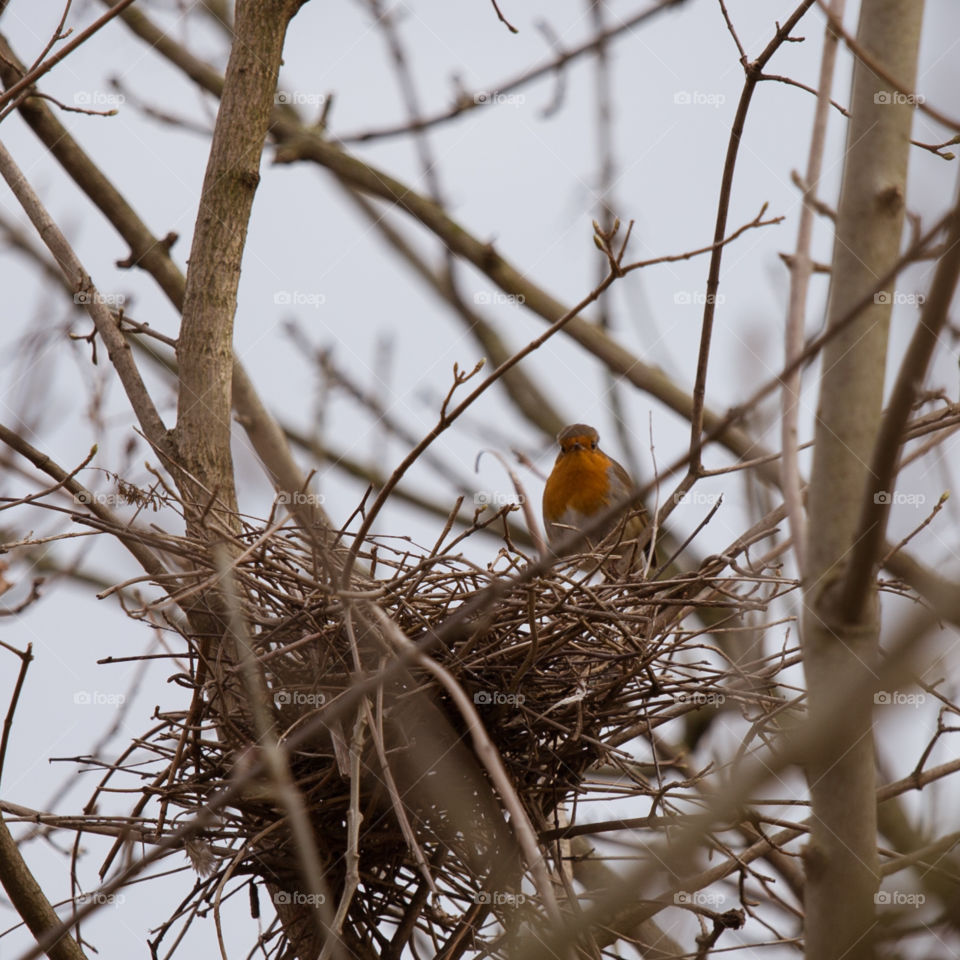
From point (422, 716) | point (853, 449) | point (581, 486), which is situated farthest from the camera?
point (581, 486)

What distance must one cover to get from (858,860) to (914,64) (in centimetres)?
115

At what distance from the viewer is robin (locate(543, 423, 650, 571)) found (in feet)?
15.4

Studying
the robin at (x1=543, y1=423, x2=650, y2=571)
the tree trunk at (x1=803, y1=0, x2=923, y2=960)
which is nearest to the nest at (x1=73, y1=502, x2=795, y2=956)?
the tree trunk at (x1=803, y1=0, x2=923, y2=960)

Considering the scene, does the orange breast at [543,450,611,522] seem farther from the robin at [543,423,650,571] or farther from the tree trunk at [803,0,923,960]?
the tree trunk at [803,0,923,960]

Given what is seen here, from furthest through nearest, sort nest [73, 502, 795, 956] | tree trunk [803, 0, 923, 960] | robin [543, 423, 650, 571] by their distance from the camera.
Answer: robin [543, 423, 650, 571]
nest [73, 502, 795, 956]
tree trunk [803, 0, 923, 960]

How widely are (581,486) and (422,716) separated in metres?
2.28

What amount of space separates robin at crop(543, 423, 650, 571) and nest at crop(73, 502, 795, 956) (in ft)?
6.15

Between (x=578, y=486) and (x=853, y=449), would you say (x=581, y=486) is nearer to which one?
(x=578, y=486)

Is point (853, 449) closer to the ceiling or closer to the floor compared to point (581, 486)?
closer to the floor

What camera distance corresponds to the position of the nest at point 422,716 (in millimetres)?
2562

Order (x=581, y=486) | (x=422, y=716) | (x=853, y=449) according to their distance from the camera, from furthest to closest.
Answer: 1. (x=581, y=486)
2. (x=422, y=716)
3. (x=853, y=449)

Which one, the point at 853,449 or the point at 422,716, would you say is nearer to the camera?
the point at 853,449

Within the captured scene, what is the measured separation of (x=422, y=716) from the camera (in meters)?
2.61

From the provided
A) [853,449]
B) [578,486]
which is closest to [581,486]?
[578,486]
